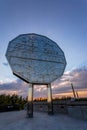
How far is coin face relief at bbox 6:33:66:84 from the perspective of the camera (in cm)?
1600

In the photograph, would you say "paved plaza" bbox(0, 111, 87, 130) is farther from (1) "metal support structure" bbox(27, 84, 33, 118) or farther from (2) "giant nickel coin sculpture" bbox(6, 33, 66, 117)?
(2) "giant nickel coin sculpture" bbox(6, 33, 66, 117)

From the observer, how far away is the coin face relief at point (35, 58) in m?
16.0

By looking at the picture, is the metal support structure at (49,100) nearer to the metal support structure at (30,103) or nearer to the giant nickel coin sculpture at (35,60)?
the giant nickel coin sculpture at (35,60)

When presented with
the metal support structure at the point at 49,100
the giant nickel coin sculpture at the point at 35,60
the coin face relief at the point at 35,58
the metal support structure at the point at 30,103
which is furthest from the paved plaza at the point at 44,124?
the coin face relief at the point at 35,58

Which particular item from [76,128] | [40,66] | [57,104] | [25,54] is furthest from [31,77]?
[76,128]

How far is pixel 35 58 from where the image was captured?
17109mm

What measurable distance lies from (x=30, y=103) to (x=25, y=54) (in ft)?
20.0

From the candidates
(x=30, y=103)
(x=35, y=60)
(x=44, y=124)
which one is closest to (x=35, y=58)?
(x=35, y=60)

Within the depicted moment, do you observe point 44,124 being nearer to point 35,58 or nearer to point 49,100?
point 49,100

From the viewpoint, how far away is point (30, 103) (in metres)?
15.5

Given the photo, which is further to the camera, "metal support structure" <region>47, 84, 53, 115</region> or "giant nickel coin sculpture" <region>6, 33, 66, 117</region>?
"metal support structure" <region>47, 84, 53, 115</region>

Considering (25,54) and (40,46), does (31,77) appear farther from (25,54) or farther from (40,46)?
(40,46)

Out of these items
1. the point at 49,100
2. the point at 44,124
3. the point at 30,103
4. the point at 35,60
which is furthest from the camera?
the point at 35,60

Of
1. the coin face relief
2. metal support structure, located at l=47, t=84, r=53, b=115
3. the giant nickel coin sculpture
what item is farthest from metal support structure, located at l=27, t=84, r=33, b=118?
metal support structure, located at l=47, t=84, r=53, b=115
